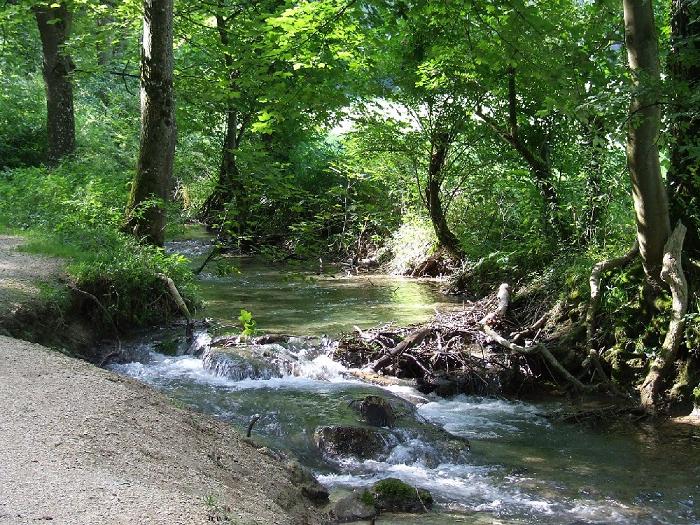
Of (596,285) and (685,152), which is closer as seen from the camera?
(685,152)

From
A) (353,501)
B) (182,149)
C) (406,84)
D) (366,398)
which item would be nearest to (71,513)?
(353,501)

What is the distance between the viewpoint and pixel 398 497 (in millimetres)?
5758

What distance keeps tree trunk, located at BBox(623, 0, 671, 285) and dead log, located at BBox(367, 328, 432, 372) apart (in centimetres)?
297

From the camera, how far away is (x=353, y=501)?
5562 mm

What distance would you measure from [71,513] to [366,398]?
15.7 feet

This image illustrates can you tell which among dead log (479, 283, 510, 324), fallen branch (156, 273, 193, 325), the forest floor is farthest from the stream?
dead log (479, 283, 510, 324)

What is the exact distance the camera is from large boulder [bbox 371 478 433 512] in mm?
5688

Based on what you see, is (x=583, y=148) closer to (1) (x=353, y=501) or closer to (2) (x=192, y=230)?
(1) (x=353, y=501)

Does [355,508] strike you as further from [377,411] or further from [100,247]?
[100,247]

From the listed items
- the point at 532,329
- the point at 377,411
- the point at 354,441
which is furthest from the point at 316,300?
the point at 354,441

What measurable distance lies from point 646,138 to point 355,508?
16.4ft

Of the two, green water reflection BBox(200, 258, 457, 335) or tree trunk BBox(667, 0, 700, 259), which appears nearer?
tree trunk BBox(667, 0, 700, 259)

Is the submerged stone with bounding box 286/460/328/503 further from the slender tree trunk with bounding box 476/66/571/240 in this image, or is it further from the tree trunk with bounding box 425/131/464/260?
the tree trunk with bounding box 425/131/464/260

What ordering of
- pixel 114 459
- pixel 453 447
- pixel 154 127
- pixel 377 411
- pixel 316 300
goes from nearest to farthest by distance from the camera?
pixel 114 459 → pixel 453 447 → pixel 377 411 → pixel 154 127 → pixel 316 300
